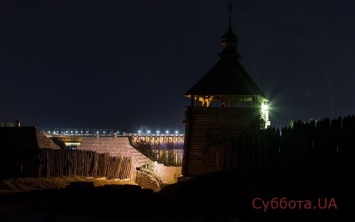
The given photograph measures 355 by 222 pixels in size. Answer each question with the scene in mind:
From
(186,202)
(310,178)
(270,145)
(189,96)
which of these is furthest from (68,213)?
(189,96)

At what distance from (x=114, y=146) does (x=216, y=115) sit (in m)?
9.57

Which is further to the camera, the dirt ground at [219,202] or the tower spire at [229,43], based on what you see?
the tower spire at [229,43]

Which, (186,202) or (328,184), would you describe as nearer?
(328,184)

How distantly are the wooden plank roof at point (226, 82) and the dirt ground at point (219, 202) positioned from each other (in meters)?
17.8

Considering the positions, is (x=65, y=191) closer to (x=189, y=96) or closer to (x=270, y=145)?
(x=270, y=145)

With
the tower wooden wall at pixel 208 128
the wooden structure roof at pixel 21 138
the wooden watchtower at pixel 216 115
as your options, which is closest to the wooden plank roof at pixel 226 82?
the wooden watchtower at pixel 216 115

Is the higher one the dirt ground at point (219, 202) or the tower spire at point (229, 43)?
the tower spire at point (229, 43)

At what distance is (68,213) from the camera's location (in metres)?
15.6

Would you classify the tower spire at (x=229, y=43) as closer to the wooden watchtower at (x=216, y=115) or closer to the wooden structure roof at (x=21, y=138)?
the wooden watchtower at (x=216, y=115)

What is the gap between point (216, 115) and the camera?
35656 mm

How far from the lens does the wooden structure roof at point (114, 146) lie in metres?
40.6

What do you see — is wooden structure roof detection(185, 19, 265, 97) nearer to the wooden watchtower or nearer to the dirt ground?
the wooden watchtower

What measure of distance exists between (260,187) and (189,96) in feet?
72.7

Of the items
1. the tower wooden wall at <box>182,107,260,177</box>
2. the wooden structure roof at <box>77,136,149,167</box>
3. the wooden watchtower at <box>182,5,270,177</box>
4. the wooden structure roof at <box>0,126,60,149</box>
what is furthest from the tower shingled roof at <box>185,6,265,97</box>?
the wooden structure roof at <box>0,126,60,149</box>
